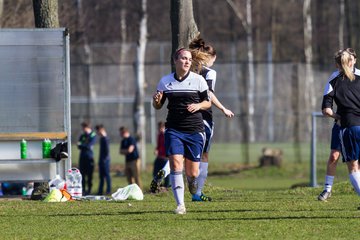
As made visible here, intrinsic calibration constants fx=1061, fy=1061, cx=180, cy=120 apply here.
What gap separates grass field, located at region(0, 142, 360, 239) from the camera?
11094mm

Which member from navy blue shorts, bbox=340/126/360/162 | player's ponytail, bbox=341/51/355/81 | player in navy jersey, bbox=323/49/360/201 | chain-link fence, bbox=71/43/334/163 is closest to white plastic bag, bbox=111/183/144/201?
player in navy jersey, bbox=323/49/360/201

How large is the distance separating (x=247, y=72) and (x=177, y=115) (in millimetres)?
25092

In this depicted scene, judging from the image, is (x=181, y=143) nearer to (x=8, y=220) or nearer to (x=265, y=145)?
(x=8, y=220)

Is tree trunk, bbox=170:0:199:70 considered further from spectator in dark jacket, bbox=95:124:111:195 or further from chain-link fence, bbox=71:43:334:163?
chain-link fence, bbox=71:43:334:163

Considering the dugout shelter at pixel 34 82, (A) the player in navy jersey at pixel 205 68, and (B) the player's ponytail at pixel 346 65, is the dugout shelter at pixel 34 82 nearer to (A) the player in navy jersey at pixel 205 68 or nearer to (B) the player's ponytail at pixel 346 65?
(A) the player in navy jersey at pixel 205 68

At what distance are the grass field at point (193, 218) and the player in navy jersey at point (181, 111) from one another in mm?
539

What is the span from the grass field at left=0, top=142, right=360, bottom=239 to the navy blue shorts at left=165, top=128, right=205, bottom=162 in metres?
0.72

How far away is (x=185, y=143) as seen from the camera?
1272 cm

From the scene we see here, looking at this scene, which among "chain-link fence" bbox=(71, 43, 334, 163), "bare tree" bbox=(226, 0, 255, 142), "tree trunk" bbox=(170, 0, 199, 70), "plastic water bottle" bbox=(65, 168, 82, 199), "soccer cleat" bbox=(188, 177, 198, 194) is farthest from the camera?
"bare tree" bbox=(226, 0, 255, 142)

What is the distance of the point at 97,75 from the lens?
40281mm

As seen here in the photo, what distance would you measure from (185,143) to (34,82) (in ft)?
18.2

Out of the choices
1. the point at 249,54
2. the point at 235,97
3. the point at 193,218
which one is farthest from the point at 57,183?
the point at 249,54

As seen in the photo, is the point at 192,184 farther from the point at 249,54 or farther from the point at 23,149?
the point at 249,54

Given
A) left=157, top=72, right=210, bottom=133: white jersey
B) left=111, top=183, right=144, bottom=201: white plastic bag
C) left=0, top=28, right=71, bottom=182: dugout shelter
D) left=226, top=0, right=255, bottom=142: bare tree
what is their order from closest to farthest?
left=157, top=72, right=210, bottom=133: white jersey → left=111, top=183, right=144, bottom=201: white plastic bag → left=0, top=28, right=71, bottom=182: dugout shelter → left=226, top=0, right=255, bottom=142: bare tree
